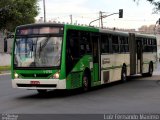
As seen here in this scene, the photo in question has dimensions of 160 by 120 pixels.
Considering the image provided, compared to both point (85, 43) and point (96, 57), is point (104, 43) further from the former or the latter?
point (85, 43)

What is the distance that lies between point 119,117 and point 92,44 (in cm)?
923

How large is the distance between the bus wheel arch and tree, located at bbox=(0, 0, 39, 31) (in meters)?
32.8

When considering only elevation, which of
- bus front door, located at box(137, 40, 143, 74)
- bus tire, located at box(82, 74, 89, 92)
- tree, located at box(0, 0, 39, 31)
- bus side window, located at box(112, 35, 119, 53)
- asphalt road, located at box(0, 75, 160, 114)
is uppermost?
tree, located at box(0, 0, 39, 31)

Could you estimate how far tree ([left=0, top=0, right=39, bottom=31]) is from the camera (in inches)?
2073

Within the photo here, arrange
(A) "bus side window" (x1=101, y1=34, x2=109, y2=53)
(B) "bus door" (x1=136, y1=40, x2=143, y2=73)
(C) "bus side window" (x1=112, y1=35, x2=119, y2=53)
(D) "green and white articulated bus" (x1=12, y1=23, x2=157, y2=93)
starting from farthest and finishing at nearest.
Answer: (B) "bus door" (x1=136, y1=40, x2=143, y2=73)
(C) "bus side window" (x1=112, y1=35, x2=119, y2=53)
(A) "bus side window" (x1=101, y1=34, x2=109, y2=53)
(D) "green and white articulated bus" (x1=12, y1=23, x2=157, y2=93)

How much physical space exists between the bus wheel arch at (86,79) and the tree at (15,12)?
3282cm

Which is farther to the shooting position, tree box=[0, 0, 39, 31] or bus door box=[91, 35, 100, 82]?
tree box=[0, 0, 39, 31]

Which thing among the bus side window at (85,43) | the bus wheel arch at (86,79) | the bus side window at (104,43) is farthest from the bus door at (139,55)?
the bus wheel arch at (86,79)

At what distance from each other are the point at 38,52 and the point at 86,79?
294 cm

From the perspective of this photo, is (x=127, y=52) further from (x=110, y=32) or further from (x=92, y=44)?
(x=92, y=44)

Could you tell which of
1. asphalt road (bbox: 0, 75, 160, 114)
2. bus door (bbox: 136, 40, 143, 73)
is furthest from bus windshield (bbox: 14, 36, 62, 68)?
bus door (bbox: 136, 40, 143, 73)

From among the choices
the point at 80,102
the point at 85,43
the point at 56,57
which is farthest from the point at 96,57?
the point at 80,102

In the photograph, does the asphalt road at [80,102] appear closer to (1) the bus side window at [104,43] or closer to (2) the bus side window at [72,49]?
(2) the bus side window at [72,49]

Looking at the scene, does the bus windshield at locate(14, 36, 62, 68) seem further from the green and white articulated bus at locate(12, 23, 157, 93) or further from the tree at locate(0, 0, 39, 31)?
the tree at locate(0, 0, 39, 31)
